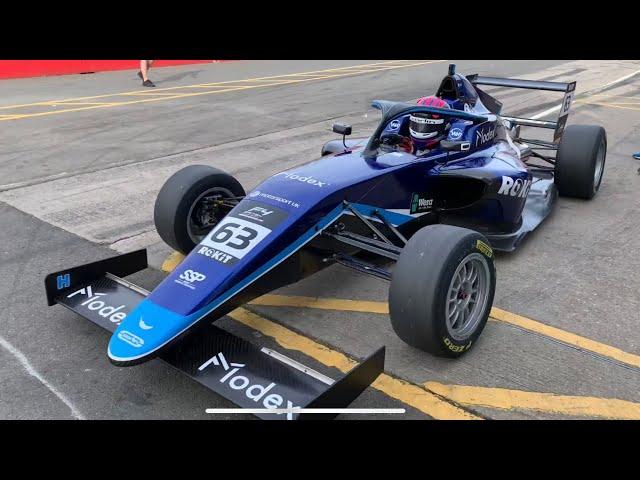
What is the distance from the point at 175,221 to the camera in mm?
4355

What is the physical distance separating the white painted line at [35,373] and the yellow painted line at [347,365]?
119cm

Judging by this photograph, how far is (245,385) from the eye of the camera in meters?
2.93

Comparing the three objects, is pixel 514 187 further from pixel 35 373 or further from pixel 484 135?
pixel 35 373

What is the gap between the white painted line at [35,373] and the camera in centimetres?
309

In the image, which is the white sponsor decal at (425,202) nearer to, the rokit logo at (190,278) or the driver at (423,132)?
the driver at (423,132)

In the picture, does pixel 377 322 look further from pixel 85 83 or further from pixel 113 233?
pixel 85 83

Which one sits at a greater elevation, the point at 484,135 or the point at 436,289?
the point at 484,135

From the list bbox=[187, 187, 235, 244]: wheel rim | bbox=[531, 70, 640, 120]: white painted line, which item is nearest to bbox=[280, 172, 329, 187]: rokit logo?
bbox=[187, 187, 235, 244]: wheel rim

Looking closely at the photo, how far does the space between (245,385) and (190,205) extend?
6.10ft

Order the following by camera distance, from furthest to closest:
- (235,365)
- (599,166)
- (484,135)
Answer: (599,166) < (484,135) < (235,365)

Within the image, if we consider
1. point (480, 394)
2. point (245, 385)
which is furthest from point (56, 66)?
point (480, 394)

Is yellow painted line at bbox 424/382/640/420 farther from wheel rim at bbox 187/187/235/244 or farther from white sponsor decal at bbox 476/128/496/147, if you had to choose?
white sponsor decal at bbox 476/128/496/147

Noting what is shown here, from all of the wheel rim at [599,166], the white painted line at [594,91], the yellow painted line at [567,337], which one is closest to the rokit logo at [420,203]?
the yellow painted line at [567,337]

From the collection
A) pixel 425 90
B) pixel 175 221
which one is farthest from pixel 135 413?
pixel 425 90
